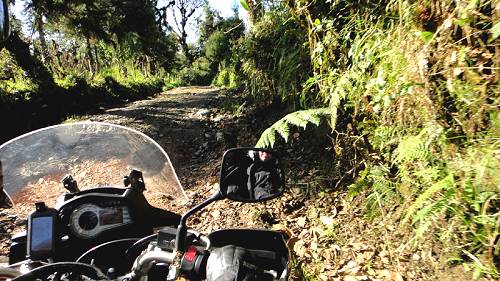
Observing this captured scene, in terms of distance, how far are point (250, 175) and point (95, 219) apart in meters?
0.81

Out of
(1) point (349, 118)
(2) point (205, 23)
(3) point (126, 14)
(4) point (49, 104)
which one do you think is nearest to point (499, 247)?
(1) point (349, 118)

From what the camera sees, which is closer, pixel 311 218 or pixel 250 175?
pixel 250 175

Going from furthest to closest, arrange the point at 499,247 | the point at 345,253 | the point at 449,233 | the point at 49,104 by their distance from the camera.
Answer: the point at 49,104 < the point at 345,253 < the point at 449,233 < the point at 499,247

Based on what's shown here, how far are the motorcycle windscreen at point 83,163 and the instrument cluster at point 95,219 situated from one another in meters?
0.22

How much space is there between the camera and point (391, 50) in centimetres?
255

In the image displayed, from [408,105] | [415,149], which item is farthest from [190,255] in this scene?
[408,105]

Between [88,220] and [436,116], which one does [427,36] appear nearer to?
[436,116]

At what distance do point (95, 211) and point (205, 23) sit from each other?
52.1 m

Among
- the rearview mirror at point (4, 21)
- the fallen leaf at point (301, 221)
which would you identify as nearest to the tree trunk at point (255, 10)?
the fallen leaf at point (301, 221)

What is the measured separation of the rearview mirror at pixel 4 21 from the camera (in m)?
1.69

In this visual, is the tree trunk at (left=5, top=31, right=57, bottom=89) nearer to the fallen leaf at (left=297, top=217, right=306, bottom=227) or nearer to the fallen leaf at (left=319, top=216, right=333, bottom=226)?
the fallen leaf at (left=297, top=217, right=306, bottom=227)

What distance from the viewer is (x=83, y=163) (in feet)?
6.52

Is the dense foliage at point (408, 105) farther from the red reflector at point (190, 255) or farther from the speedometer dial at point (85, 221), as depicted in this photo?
the speedometer dial at point (85, 221)

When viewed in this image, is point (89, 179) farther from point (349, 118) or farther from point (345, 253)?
point (349, 118)
